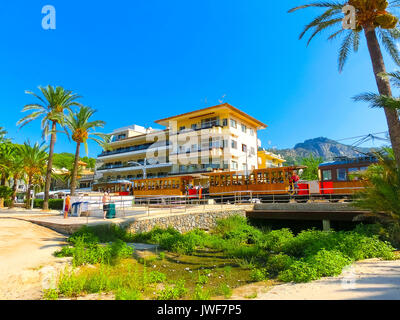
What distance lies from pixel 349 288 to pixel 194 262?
5467 millimetres

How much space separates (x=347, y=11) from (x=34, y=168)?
33.9m

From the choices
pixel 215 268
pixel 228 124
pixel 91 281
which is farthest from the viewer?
pixel 228 124

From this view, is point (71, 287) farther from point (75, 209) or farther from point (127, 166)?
point (127, 166)

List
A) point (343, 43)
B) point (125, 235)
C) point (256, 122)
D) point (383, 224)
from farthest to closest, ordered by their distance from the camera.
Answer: point (256, 122)
point (343, 43)
point (125, 235)
point (383, 224)

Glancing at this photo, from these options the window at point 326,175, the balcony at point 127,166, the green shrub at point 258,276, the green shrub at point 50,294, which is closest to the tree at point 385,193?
the green shrub at point 258,276

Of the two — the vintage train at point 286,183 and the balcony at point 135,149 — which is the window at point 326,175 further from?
the balcony at point 135,149

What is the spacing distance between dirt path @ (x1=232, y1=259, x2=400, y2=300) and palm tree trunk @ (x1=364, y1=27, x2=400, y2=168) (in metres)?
5.86

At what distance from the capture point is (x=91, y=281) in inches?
227

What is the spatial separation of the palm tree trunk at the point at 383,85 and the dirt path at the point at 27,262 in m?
12.6

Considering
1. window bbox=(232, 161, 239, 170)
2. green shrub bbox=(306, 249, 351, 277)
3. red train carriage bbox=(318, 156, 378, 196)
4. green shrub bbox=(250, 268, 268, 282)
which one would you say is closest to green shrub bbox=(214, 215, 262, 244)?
green shrub bbox=(250, 268, 268, 282)

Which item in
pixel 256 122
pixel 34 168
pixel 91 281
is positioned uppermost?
pixel 256 122

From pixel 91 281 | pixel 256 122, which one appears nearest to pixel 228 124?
pixel 256 122

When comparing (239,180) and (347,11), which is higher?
(347,11)

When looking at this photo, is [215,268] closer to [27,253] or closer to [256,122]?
[27,253]
